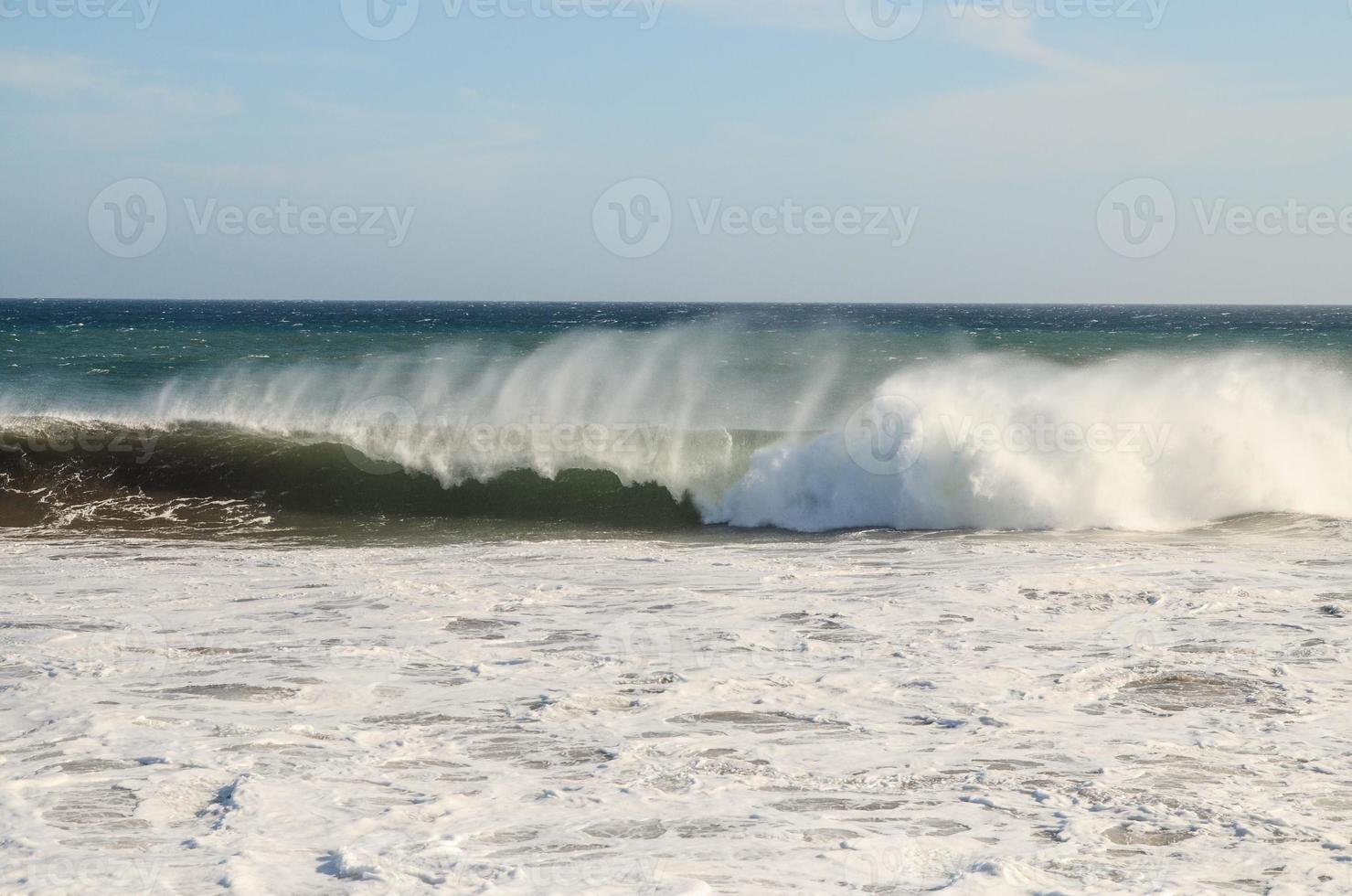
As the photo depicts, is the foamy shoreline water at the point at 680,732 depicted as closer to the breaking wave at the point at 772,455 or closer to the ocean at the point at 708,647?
the ocean at the point at 708,647

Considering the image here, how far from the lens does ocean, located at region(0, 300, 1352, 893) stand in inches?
187

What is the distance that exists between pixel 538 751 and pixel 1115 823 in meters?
2.66

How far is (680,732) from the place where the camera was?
6.13 m

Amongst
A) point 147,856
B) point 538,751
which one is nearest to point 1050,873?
point 538,751

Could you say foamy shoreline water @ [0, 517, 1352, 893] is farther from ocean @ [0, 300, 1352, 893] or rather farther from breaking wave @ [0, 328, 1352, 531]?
breaking wave @ [0, 328, 1352, 531]

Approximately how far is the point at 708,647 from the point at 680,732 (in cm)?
177

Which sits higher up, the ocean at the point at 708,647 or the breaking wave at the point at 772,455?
the breaking wave at the point at 772,455

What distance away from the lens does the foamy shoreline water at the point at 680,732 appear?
15.1 feet

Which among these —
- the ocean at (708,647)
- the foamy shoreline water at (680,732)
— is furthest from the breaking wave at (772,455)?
the foamy shoreline water at (680,732)

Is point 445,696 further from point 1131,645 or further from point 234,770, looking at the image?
point 1131,645

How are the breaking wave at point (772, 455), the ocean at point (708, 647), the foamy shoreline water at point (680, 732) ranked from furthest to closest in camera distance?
the breaking wave at point (772, 455) < the ocean at point (708, 647) < the foamy shoreline water at point (680, 732)

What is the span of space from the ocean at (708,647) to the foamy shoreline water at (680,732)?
0.03 metres

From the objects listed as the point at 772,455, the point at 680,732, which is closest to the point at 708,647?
the point at 680,732

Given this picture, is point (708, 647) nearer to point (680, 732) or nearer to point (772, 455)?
point (680, 732)
